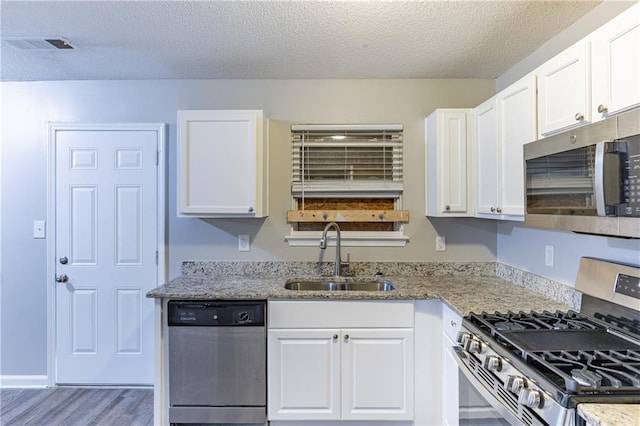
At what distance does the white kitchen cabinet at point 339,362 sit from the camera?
2154 mm

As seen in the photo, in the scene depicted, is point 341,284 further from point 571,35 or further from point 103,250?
point 571,35

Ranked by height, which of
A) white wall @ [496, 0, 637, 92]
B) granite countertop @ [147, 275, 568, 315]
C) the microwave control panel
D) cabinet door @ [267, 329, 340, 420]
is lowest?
cabinet door @ [267, 329, 340, 420]

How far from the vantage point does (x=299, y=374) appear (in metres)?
2.15

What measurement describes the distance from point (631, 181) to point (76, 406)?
331cm

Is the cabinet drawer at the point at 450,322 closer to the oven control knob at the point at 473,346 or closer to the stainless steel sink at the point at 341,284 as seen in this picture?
the oven control knob at the point at 473,346

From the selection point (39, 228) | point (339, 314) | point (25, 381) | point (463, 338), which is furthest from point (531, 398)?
point (25, 381)

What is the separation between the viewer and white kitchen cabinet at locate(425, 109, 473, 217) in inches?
97.3

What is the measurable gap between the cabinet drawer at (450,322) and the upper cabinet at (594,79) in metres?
0.98

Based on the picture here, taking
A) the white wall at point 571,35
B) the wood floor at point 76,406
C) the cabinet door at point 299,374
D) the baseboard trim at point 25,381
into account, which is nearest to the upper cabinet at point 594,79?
the white wall at point 571,35

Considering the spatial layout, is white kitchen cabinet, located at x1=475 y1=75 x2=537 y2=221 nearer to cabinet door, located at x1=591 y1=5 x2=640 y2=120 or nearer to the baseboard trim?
cabinet door, located at x1=591 y1=5 x2=640 y2=120

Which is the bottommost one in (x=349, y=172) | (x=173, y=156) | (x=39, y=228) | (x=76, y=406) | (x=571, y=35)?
(x=76, y=406)

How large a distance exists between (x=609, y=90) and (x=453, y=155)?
1.20 metres

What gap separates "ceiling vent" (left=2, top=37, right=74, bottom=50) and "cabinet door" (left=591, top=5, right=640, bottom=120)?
8.64 feet

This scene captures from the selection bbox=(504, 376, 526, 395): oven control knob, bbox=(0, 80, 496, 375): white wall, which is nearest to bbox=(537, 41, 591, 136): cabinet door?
bbox=(504, 376, 526, 395): oven control knob
